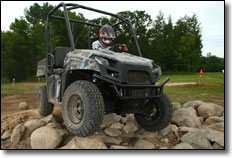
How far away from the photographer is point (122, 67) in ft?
7.41

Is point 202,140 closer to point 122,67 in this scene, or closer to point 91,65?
point 122,67

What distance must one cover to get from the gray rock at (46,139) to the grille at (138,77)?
1.35 m

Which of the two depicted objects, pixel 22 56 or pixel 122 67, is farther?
pixel 22 56

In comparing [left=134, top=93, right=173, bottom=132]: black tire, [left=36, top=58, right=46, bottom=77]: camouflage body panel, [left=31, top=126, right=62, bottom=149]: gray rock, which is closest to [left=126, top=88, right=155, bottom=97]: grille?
[left=134, top=93, right=173, bottom=132]: black tire

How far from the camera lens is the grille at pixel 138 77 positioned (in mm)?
2352

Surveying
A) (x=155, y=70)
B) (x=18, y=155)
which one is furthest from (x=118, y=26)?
(x=18, y=155)

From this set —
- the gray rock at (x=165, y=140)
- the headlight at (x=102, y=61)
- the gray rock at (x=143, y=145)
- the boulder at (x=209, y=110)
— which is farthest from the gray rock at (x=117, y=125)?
the boulder at (x=209, y=110)

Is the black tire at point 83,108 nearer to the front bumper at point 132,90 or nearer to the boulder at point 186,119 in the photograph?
the front bumper at point 132,90

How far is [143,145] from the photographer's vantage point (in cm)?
263

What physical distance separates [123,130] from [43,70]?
7.79 feet

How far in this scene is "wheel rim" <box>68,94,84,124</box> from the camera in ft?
8.13

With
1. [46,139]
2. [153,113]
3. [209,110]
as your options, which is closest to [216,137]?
[153,113]

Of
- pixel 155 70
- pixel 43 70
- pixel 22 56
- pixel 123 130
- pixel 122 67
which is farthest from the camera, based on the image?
pixel 22 56

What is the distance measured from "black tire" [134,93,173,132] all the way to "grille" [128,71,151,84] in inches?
25.5
